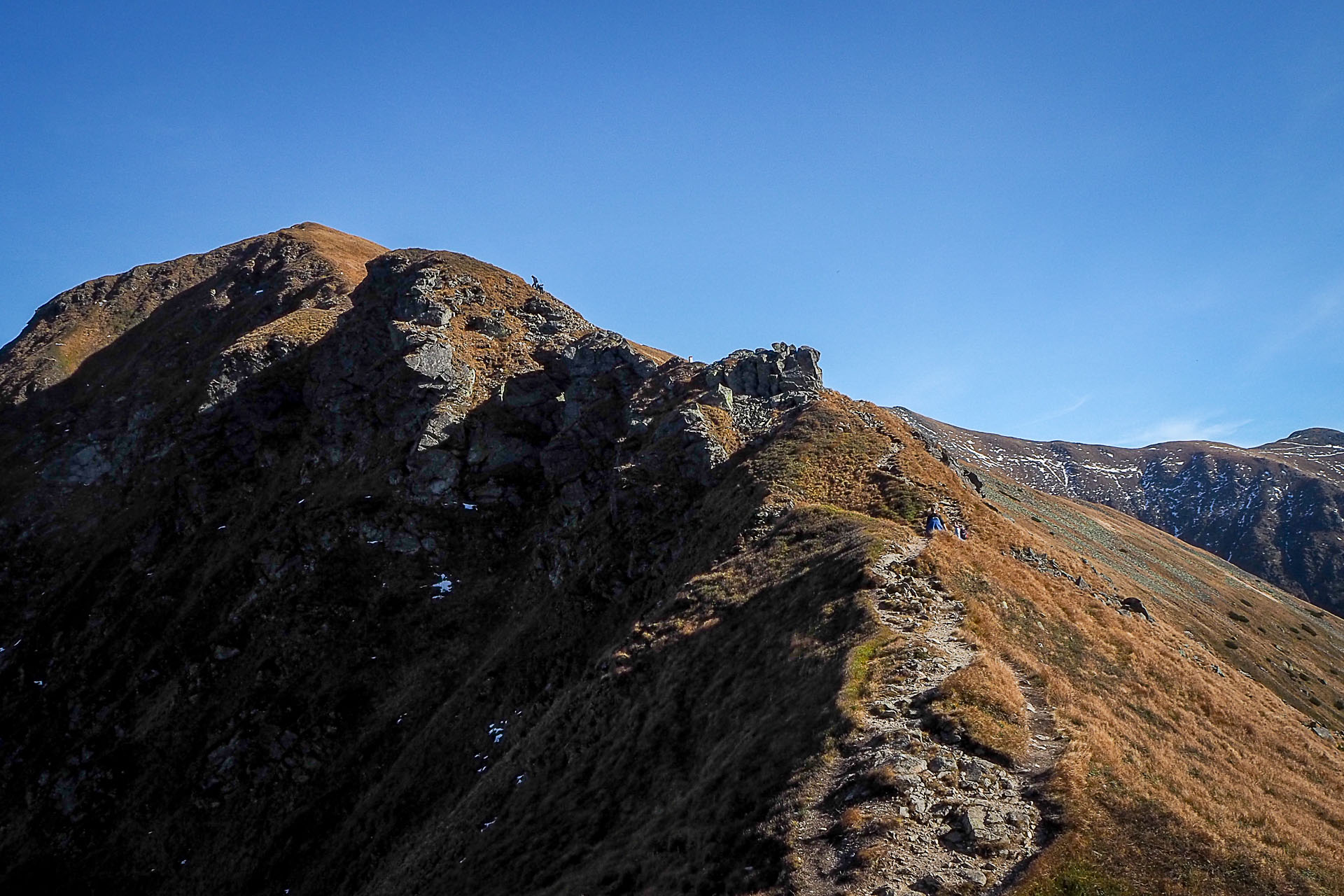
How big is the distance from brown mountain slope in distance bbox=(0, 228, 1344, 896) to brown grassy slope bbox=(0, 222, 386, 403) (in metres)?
2.72

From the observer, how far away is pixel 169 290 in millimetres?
114062

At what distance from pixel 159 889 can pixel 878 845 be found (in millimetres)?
50789

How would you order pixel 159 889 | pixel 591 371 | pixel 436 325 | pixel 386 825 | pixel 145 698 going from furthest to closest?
pixel 436 325 → pixel 591 371 → pixel 145 698 → pixel 159 889 → pixel 386 825

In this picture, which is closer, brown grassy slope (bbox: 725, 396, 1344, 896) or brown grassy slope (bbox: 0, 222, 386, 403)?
brown grassy slope (bbox: 725, 396, 1344, 896)

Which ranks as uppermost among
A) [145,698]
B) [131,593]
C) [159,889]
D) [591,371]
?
[591,371]

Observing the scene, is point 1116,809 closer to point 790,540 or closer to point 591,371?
point 790,540

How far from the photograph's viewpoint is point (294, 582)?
56.9 metres

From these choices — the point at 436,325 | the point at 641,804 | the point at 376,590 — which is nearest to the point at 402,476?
the point at 376,590

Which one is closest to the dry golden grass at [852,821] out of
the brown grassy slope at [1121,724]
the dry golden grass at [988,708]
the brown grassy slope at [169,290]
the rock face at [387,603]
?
the rock face at [387,603]

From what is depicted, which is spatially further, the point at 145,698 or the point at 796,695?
the point at 145,698

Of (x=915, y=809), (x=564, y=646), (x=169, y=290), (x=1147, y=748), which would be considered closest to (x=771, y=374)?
(x=564, y=646)

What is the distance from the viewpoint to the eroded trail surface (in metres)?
14.2

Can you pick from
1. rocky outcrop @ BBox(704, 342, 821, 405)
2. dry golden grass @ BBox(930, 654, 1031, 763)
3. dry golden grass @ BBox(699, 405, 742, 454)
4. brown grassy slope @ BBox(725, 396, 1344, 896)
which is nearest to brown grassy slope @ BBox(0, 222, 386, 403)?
rocky outcrop @ BBox(704, 342, 821, 405)

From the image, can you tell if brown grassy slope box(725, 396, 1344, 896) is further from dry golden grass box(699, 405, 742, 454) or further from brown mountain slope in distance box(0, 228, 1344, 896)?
dry golden grass box(699, 405, 742, 454)
